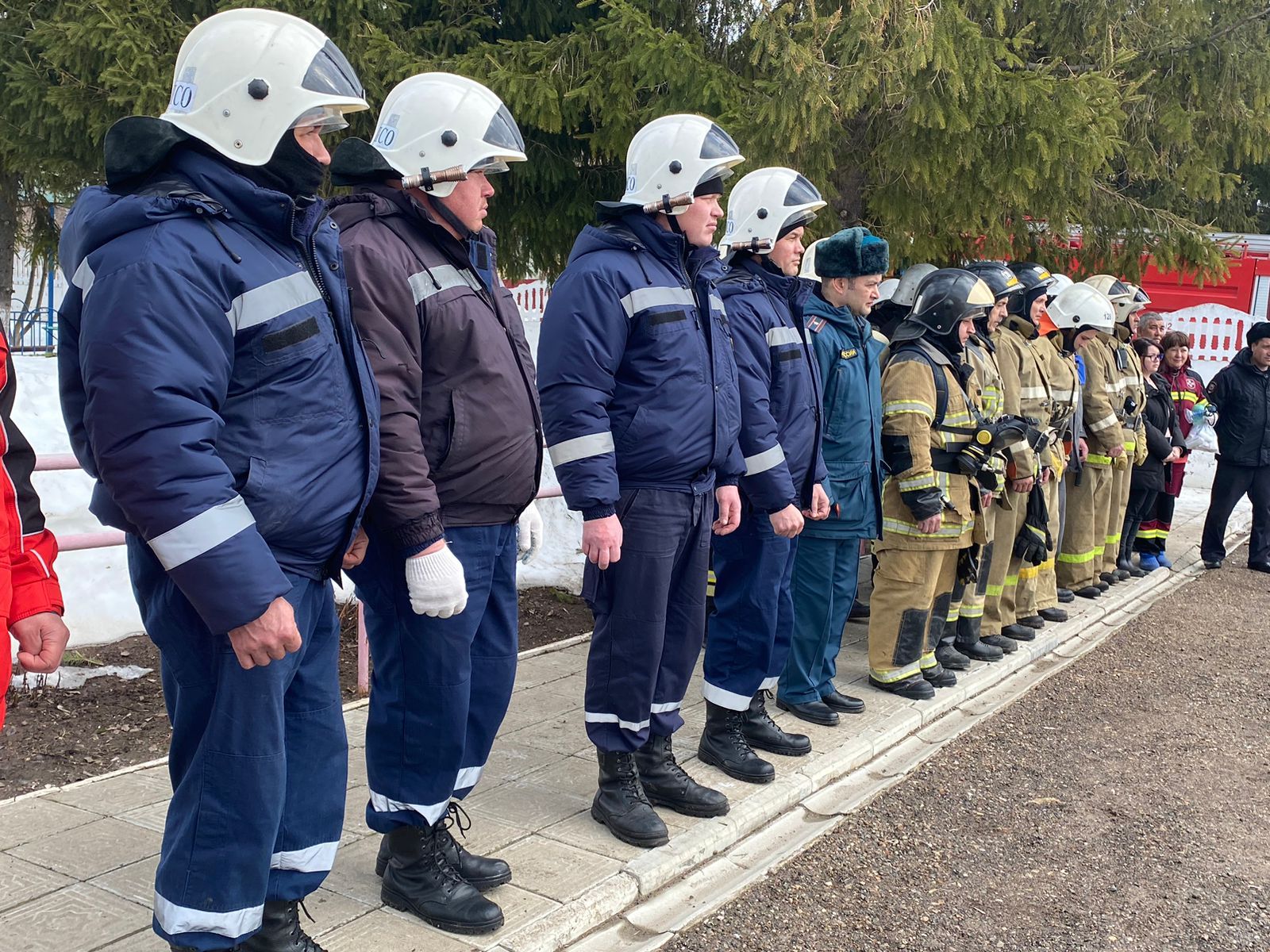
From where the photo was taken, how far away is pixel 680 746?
5316 mm

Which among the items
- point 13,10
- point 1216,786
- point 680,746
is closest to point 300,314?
point 680,746

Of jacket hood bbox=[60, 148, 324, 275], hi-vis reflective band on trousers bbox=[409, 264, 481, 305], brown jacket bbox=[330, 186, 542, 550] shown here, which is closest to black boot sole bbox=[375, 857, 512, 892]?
brown jacket bbox=[330, 186, 542, 550]

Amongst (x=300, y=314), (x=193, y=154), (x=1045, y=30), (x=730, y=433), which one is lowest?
(x=730, y=433)

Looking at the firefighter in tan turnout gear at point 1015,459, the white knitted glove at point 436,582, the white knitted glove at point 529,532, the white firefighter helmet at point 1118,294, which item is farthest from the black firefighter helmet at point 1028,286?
the white knitted glove at point 436,582

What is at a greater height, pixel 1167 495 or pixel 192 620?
pixel 192 620

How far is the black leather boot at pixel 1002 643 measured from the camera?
7.48 metres

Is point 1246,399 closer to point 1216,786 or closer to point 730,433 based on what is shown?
point 1216,786

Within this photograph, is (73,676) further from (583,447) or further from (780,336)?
(780,336)

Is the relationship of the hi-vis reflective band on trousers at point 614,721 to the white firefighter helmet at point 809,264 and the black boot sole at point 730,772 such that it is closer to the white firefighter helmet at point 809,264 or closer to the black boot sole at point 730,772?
the black boot sole at point 730,772

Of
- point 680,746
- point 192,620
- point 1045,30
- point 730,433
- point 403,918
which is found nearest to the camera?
point 192,620

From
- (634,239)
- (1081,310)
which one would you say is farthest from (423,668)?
(1081,310)

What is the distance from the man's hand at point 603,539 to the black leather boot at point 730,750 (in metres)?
1.29

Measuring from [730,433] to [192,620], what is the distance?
2178mm

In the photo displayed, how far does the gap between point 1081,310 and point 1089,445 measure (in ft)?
3.46
